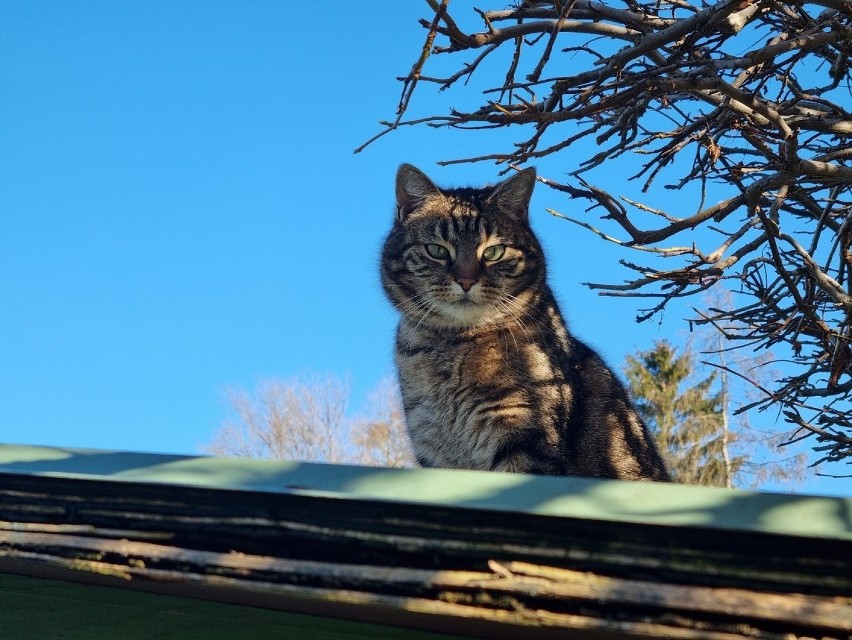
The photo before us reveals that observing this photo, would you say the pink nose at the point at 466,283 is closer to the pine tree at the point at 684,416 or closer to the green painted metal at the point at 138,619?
the green painted metal at the point at 138,619

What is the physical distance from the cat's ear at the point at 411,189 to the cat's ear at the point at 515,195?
0.37 meters

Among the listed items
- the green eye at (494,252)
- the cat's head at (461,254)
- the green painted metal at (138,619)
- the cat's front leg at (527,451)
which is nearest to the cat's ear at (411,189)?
the cat's head at (461,254)

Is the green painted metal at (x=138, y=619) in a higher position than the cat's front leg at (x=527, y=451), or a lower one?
lower

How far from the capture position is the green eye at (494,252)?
4691 millimetres

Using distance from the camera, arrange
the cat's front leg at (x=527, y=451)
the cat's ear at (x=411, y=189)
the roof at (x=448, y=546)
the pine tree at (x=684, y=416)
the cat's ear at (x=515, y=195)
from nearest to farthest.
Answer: the roof at (x=448, y=546), the cat's front leg at (x=527, y=451), the cat's ear at (x=515, y=195), the cat's ear at (x=411, y=189), the pine tree at (x=684, y=416)

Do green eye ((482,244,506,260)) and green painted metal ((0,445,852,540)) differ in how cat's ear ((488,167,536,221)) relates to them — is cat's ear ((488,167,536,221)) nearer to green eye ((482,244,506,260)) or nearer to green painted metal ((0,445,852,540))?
green eye ((482,244,506,260))

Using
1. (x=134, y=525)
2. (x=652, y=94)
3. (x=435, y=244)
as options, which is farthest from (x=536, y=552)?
(x=435, y=244)

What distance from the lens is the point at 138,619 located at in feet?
6.51

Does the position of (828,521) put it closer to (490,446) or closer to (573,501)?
(573,501)

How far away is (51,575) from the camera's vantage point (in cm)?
195

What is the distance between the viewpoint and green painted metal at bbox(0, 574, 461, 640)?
6.05 ft

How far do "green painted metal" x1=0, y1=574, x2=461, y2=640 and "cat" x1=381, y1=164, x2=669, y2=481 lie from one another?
208 cm

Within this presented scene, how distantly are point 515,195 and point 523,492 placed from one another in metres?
3.56

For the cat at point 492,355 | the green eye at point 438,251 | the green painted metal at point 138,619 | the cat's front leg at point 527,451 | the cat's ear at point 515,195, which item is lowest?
the green painted metal at point 138,619
